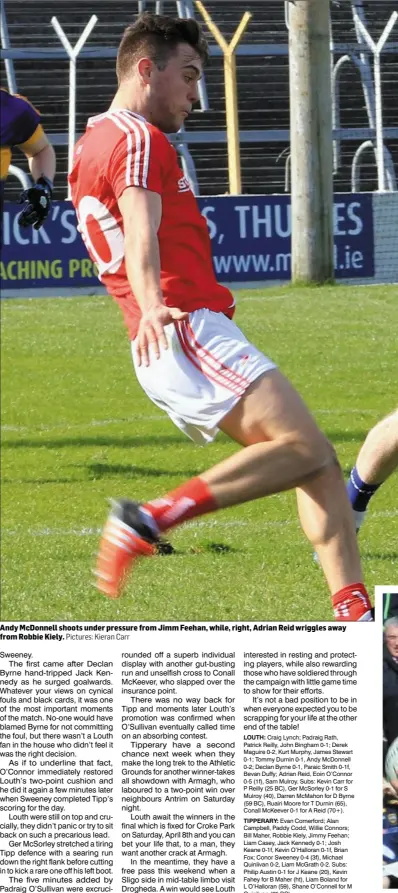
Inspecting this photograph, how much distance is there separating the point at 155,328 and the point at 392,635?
72 cm

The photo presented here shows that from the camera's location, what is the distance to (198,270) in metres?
2.88

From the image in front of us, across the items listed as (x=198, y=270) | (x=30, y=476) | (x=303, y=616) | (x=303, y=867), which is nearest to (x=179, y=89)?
(x=198, y=270)

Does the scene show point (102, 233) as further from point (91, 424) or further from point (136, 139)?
point (91, 424)

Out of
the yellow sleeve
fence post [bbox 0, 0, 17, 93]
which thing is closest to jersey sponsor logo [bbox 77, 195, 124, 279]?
fence post [bbox 0, 0, 17, 93]

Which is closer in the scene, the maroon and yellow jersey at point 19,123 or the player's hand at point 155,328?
the player's hand at point 155,328

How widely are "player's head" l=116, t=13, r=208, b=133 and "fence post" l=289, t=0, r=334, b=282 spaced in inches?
27.0

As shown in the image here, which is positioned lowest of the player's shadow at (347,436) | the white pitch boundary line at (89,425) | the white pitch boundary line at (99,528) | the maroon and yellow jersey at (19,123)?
the white pitch boundary line at (99,528)

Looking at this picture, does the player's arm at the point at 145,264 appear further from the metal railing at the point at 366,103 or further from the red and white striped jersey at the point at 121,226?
the metal railing at the point at 366,103

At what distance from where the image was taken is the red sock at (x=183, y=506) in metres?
2.82

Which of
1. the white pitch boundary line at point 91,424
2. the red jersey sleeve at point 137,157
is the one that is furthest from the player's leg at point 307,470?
the white pitch boundary line at point 91,424

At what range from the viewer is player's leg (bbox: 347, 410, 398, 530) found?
3.27 m

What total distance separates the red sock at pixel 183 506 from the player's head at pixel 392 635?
0.44 m

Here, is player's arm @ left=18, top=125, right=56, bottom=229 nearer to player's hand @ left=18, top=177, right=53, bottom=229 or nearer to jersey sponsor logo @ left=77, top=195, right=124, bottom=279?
player's hand @ left=18, top=177, right=53, bottom=229

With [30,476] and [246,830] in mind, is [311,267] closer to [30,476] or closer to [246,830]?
[246,830]
